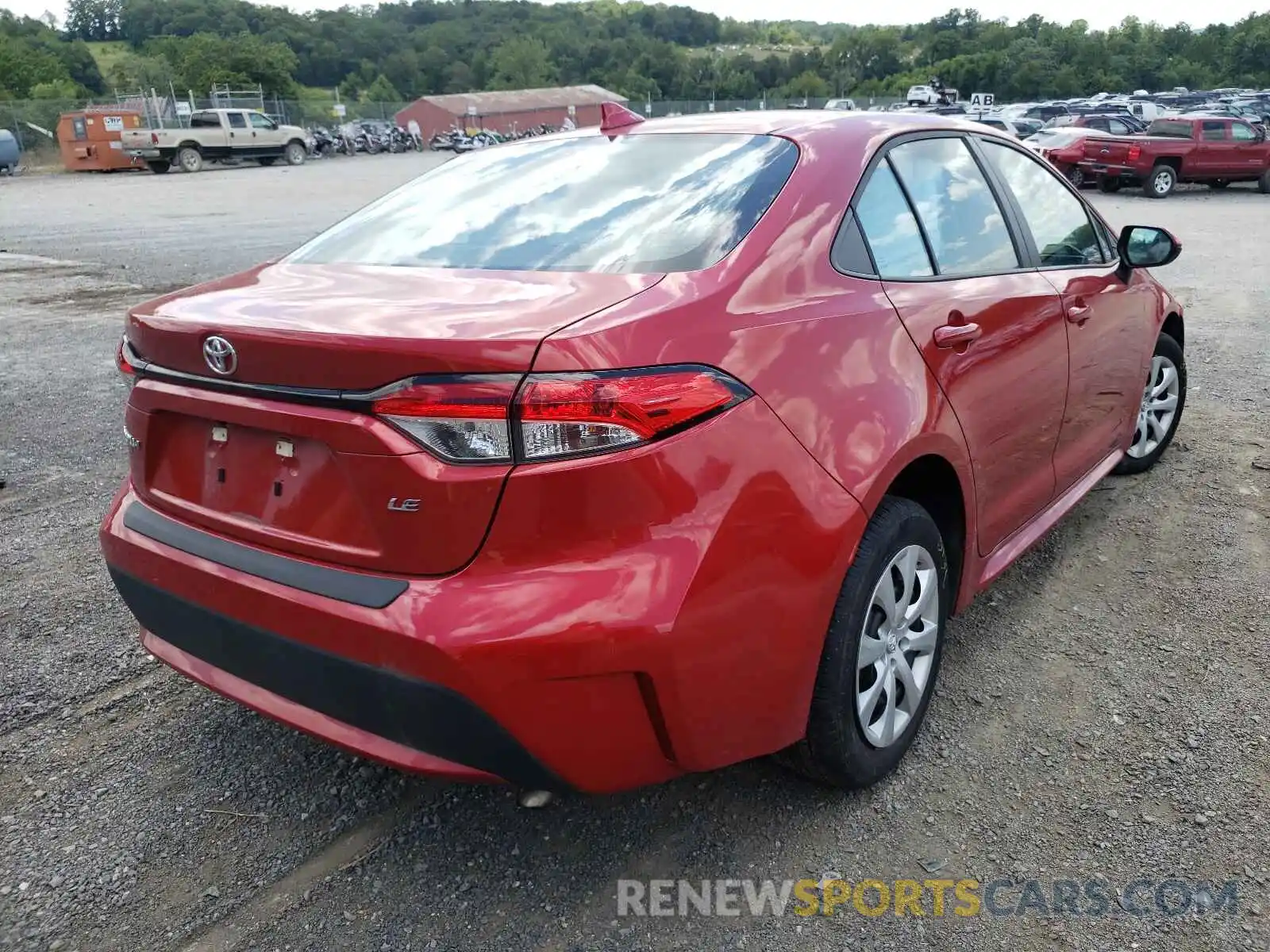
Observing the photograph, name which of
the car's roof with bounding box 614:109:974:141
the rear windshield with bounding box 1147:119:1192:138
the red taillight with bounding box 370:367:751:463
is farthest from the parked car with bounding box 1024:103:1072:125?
the red taillight with bounding box 370:367:751:463

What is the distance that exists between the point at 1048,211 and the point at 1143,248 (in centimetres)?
62

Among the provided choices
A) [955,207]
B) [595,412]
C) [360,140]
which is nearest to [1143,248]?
[955,207]

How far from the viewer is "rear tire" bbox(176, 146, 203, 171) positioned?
35.0 m

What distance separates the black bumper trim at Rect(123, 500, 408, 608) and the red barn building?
67.5m

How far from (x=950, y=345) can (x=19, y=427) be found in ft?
17.1

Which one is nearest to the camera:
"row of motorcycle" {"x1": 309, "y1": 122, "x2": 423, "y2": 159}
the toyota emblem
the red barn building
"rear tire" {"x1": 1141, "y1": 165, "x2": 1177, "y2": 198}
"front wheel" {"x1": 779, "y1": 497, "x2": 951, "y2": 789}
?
the toyota emblem

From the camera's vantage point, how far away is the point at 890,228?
2.64 m

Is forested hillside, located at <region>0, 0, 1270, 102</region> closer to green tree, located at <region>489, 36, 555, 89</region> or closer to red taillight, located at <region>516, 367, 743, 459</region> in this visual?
green tree, located at <region>489, 36, 555, 89</region>

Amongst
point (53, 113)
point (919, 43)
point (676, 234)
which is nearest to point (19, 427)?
point (676, 234)

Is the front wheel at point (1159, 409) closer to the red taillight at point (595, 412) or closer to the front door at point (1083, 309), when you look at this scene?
the front door at point (1083, 309)

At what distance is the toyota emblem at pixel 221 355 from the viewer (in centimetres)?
205

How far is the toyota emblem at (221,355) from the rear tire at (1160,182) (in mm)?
22478

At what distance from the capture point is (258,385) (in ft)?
6.64

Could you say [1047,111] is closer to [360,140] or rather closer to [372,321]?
[360,140]
